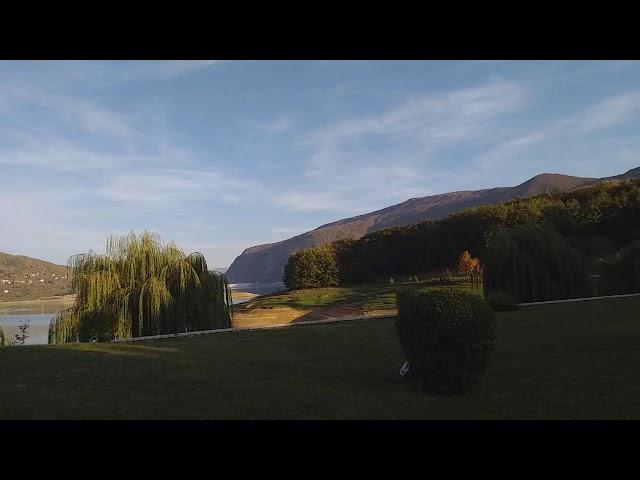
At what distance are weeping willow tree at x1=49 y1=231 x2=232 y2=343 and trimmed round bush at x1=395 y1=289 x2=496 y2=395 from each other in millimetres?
11444

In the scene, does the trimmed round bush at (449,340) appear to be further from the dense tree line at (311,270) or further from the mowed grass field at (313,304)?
the dense tree line at (311,270)

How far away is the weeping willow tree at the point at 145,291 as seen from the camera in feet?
52.9

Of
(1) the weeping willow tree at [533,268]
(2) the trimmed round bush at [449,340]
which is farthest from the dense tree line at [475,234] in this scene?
(2) the trimmed round bush at [449,340]

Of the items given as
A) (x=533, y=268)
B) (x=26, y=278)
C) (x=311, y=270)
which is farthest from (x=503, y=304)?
(x=26, y=278)

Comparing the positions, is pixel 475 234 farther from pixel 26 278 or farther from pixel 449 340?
pixel 26 278

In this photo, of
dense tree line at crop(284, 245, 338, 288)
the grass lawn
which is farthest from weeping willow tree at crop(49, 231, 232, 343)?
dense tree line at crop(284, 245, 338, 288)

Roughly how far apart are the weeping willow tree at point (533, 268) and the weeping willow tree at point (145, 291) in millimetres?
11218

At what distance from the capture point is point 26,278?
84750 millimetres
